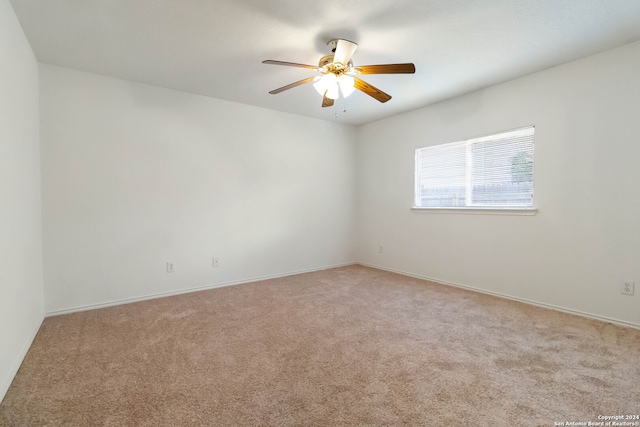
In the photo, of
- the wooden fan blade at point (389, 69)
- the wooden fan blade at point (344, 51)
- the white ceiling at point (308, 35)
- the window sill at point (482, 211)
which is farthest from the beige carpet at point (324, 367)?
the white ceiling at point (308, 35)

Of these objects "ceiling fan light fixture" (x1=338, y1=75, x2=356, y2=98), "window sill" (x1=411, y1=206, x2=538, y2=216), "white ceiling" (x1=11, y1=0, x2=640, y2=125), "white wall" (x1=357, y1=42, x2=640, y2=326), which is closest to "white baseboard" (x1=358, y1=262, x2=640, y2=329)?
"white wall" (x1=357, y1=42, x2=640, y2=326)

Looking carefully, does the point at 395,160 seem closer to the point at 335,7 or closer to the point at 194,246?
the point at 335,7

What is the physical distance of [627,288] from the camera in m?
2.50

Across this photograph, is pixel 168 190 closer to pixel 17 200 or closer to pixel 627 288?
pixel 17 200

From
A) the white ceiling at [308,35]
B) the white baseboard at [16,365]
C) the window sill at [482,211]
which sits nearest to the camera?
the white baseboard at [16,365]

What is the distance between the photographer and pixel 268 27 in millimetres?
2191

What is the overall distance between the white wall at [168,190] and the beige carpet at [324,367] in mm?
548

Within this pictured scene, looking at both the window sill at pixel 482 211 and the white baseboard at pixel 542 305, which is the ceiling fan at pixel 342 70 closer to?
the window sill at pixel 482 211

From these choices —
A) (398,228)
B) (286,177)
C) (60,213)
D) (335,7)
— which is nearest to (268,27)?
(335,7)

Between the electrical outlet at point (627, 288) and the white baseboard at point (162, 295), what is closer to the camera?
the electrical outlet at point (627, 288)

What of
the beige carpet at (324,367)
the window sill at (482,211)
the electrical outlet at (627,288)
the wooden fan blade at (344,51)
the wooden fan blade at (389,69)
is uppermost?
the wooden fan blade at (344,51)

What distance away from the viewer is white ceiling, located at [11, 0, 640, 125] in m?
1.98

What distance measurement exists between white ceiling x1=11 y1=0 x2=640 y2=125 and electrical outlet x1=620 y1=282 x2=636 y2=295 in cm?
203

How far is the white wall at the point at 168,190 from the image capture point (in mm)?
2871
